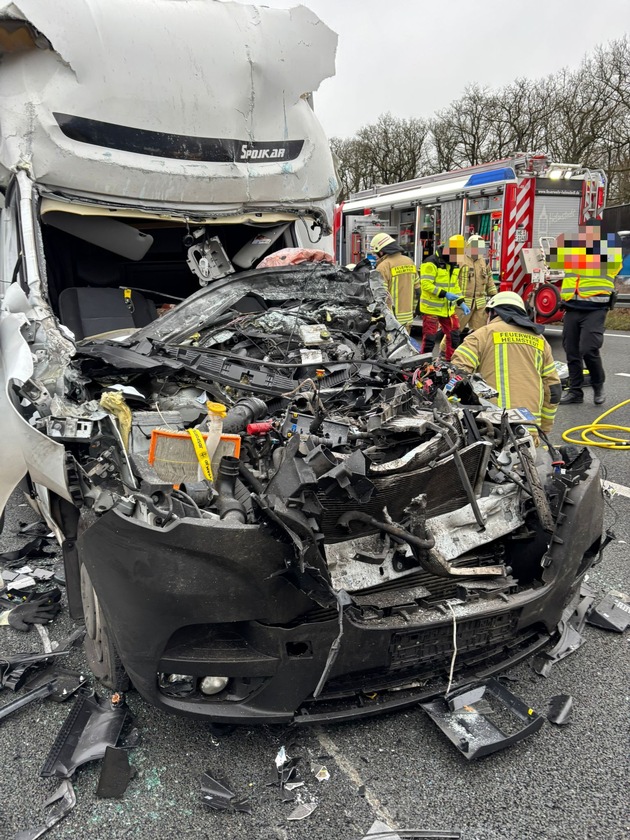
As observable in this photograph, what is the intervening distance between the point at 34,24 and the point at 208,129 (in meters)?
1.14

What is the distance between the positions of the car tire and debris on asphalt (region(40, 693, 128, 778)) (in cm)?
9

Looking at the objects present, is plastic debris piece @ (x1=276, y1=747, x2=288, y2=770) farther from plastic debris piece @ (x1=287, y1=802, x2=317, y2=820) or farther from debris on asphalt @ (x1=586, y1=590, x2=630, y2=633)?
debris on asphalt @ (x1=586, y1=590, x2=630, y2=633)

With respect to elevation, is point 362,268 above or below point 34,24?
below

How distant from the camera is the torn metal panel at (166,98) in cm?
364

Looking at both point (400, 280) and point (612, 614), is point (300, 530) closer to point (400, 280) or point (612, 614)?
point (612, 614)

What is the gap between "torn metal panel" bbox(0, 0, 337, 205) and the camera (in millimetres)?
3639

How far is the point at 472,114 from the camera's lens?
2831 centimetres

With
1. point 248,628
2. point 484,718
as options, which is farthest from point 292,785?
point 484,718

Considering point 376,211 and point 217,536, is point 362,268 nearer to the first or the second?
point 217,536

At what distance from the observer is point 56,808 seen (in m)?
2.17

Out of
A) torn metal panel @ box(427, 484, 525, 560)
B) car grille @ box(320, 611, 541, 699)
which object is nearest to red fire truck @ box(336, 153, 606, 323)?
torn metal panel @ box(427, 484, 525, 560)

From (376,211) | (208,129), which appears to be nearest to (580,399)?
(208,129)

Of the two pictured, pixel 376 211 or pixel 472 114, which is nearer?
pixel 376 211

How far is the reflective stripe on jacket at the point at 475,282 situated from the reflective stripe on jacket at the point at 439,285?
6.6 inches
